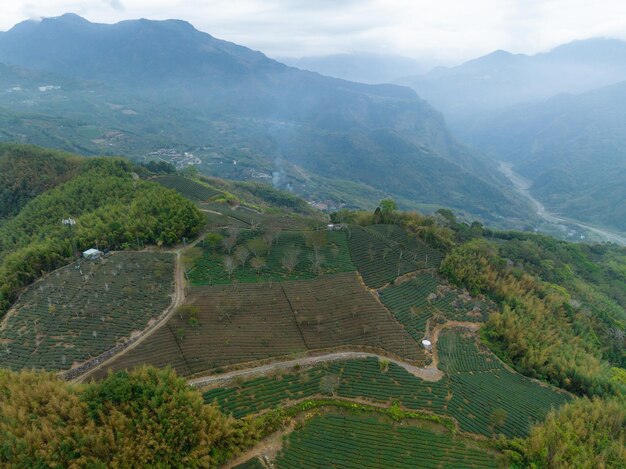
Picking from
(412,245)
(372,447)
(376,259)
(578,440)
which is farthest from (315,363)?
(412,245)

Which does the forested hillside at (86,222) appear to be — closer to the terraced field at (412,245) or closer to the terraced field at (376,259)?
the terraced field at (376,259)

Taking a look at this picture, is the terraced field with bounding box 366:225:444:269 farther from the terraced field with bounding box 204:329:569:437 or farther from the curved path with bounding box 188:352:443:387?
the curved path with bounding box 188:352:443:387

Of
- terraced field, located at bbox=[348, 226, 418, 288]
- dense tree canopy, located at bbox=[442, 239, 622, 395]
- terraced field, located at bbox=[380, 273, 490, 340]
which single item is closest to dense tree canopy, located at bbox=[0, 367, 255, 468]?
terraced field, located at bbox=[380, 273, 490, 340]

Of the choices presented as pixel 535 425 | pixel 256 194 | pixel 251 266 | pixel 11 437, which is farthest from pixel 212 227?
pixel 256 194

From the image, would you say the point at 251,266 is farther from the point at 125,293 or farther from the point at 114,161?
the point at 114,161

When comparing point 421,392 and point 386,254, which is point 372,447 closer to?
point 421,392

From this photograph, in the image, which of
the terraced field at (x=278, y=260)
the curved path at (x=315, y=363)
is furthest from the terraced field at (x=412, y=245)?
the curved path at (x=315, y=363)
